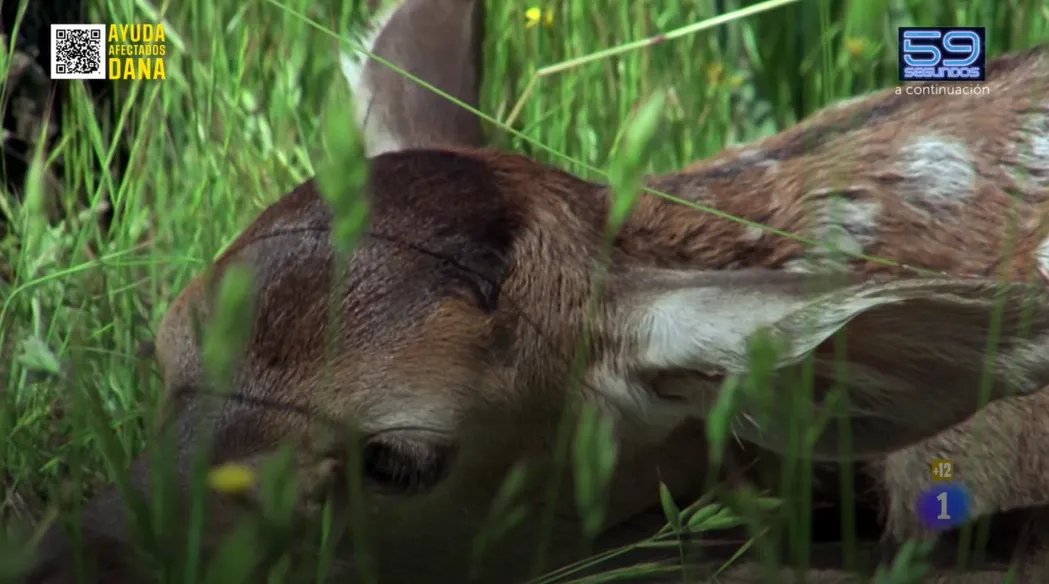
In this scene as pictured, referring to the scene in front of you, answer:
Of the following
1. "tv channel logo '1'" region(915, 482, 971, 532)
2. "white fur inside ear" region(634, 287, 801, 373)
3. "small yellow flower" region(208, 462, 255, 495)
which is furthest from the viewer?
"tv channel logo '1'" region(915, 482, 971, 532)

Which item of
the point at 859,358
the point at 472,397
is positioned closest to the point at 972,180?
the point at 859,358

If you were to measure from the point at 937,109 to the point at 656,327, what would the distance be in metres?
0.95

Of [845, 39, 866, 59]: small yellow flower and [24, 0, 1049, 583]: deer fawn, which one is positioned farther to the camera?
[845, 39, 866, 59]: small yellow flower

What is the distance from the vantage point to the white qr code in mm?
3588

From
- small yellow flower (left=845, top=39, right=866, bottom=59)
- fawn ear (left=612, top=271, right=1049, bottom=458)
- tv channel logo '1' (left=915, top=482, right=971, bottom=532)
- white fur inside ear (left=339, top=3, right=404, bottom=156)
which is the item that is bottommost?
tv channel logo '1' (left=915, top=482, right=971, bottom=532)

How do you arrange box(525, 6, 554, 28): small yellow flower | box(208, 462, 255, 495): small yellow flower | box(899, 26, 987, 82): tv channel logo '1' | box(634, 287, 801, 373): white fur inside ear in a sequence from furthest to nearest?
1. box(525, 6, 554, 28): small yellow flower
2. box(899, 26, 987, 82): tv channel logo '1'
3. box(634, 287, 801, 373): white fur inside ear
4. box(208, 462, 255, 495): small yellow flower

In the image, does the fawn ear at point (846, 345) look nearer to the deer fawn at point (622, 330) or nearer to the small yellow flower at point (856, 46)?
the deer fawn at point (622, 330)

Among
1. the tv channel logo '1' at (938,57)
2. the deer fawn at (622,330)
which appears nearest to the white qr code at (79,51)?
the deer fawn at (622,330)

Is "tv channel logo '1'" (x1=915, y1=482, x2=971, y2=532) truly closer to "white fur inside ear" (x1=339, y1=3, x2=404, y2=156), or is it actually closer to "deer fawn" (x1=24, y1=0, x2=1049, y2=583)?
"deer fawn" (x1=24, y1=0, x2=1049, y2=583)

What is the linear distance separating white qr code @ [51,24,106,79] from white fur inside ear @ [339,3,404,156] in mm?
575

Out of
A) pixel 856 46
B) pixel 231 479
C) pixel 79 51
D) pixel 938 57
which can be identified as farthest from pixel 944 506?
pixel 79 51

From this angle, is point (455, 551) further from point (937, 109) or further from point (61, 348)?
point (937, 109)

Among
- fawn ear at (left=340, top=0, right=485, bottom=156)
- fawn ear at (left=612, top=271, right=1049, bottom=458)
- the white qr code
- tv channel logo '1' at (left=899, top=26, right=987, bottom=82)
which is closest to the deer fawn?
fawn ear at (left=612, top=271, right=1049, bottom=458)

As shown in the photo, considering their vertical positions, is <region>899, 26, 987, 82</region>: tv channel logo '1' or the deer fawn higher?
<region>899, 26, 987, 82</region>: tv channel logo '1'
